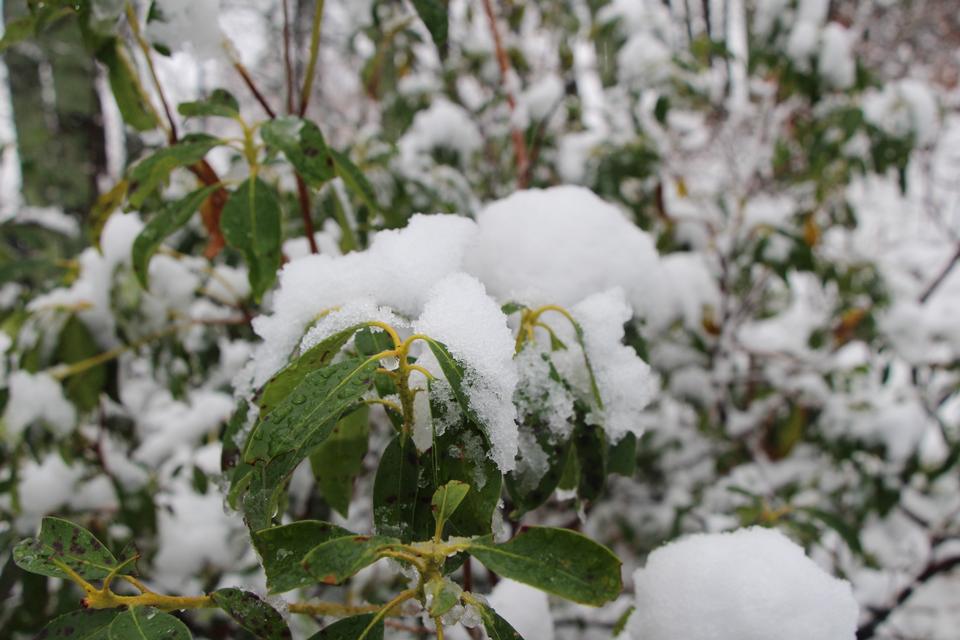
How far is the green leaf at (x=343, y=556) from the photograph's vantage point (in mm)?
412

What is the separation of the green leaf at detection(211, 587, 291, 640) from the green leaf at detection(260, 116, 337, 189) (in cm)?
43

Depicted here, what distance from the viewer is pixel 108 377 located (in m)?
1.24

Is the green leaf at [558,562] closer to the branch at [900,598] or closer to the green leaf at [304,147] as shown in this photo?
the green leaf at [304,147]

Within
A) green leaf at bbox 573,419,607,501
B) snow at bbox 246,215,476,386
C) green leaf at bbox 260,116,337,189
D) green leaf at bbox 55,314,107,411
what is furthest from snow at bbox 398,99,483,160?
green leaf at bbox 573,419,607,501

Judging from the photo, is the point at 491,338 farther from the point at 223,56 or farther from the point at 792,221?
the point at 792,221

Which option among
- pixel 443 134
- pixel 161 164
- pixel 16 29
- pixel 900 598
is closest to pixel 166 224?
pixel 161 164

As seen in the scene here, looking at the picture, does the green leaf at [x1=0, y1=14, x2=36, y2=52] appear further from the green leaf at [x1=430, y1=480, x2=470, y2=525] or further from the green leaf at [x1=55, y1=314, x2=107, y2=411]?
the green leaf at [x1=430, y1=480, x2=470, y2=525]

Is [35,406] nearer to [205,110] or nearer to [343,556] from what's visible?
[205,110]

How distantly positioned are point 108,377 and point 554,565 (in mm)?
1103

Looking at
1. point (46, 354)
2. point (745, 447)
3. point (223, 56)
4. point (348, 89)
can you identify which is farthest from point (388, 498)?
point (348, 89)

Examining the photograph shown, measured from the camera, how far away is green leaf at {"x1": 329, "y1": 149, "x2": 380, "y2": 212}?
82cm

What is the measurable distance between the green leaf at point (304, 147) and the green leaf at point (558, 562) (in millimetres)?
466

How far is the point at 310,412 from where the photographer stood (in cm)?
46

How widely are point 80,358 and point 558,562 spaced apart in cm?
107
